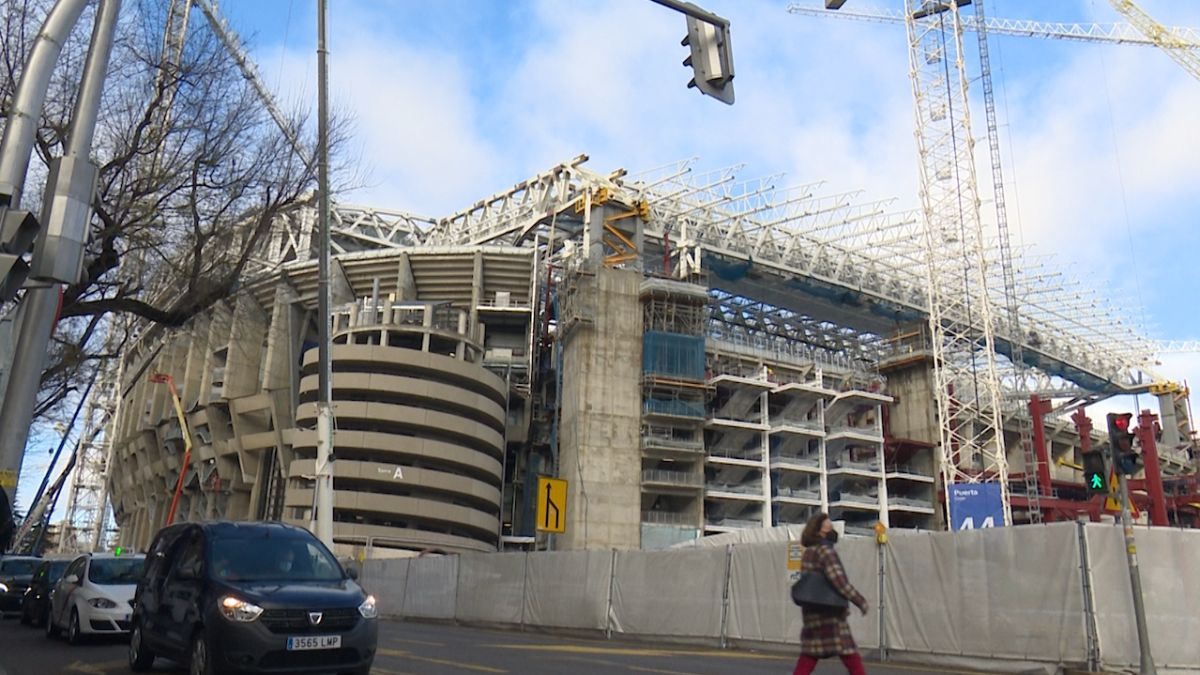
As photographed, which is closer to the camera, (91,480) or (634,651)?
(634,651)

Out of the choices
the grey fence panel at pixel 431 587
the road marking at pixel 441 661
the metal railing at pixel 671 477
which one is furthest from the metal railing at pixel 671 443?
the road marking at pixel 441 661

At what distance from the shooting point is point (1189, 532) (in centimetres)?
1166

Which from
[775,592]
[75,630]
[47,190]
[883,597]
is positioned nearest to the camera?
[47,190]

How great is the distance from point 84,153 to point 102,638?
9.51m

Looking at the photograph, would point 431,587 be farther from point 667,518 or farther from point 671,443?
point 667,518

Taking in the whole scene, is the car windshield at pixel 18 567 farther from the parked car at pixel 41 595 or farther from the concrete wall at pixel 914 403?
the concrete wall at pixel 914 403

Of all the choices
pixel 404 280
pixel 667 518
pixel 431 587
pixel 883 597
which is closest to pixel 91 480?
pixel 404 280

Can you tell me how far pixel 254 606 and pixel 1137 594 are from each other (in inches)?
386

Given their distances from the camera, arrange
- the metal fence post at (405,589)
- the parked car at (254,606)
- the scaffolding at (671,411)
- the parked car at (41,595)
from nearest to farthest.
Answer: the parked car at (254,606)
the parked car at (41,595)
the metal fence post at (405,589)
the scaffolding at (671,411)

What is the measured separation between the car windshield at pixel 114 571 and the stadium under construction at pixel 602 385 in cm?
4200

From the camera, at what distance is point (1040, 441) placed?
65312 mm

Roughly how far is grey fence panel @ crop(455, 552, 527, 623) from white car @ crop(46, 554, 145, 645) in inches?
367

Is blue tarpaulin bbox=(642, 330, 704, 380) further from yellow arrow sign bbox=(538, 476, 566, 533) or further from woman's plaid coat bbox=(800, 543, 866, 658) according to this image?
woman's plaid coat bbox=(800, 543, 866, 658)

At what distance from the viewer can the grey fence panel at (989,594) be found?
11.6m
